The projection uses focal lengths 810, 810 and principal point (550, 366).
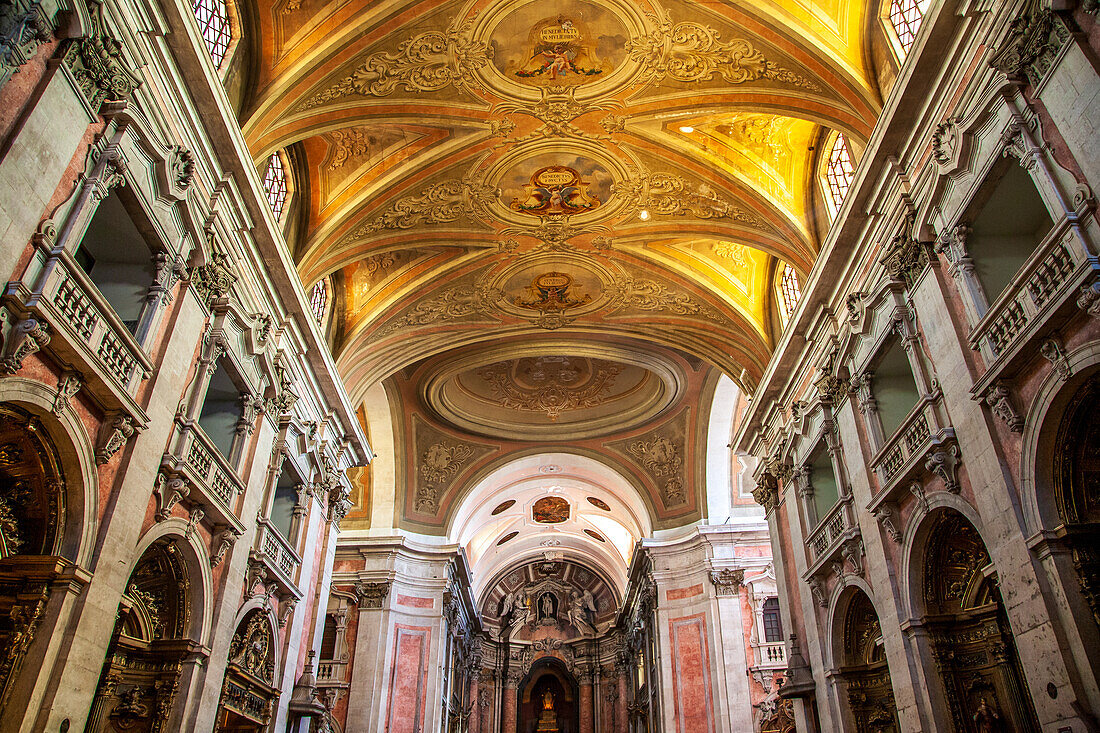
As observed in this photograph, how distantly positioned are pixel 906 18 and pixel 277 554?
1291 cm

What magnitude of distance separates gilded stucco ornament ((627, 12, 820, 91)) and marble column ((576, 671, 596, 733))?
3451 cm

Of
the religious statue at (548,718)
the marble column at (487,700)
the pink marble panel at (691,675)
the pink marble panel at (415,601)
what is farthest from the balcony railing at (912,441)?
the religious statue at (548,718)

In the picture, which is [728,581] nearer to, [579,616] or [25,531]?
[25,531]

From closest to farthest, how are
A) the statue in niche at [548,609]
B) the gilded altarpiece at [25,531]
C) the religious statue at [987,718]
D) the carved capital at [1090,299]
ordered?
1. the carved capital at [1090,299]
2. the gilded altarpiece at [25,531]
3. the religious statue at [987,718]
4. the statue in niche at [548,609]

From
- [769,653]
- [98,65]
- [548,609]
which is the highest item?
[548,609]

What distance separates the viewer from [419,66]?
520 inches

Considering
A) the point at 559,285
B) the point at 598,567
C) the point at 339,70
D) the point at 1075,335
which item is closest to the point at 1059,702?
the point at 1075,335

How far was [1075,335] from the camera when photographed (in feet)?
25.7

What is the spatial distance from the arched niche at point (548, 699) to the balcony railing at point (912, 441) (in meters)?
33.1

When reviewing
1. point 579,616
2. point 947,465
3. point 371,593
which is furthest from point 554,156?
point 579,616

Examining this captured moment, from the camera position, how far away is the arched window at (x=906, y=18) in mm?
11008

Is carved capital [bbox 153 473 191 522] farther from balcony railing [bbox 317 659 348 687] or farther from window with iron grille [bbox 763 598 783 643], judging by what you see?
window with iron grille [bbox 763 598 783 643]

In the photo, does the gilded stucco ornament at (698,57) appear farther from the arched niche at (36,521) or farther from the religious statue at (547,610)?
the religious statue at (547,610)

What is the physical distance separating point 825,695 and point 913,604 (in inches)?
145
